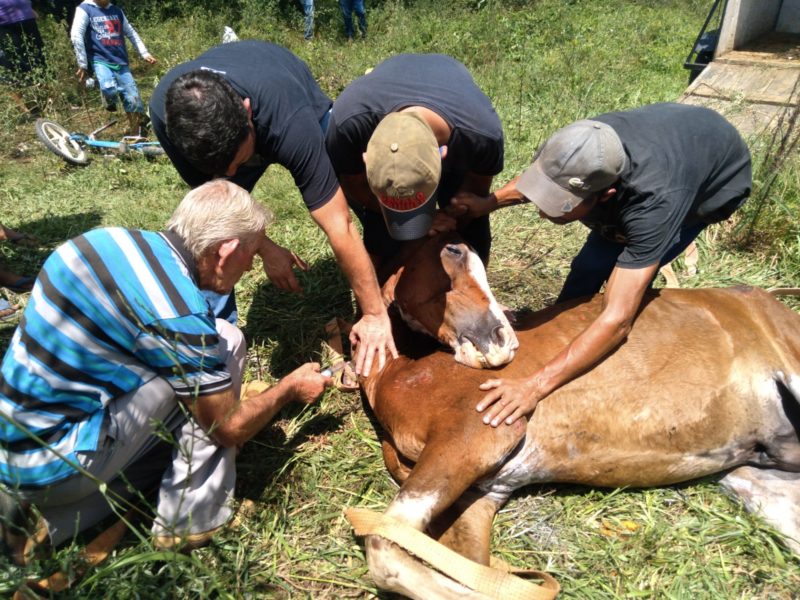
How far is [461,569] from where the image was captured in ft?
6.93

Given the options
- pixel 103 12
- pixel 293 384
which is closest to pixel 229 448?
pixel 293 384

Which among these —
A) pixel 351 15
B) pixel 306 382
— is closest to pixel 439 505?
pixel 306 382

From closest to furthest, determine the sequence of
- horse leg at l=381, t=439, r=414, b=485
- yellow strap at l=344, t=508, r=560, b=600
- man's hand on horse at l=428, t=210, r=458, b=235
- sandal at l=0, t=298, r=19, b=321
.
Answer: yellow strap at l=344, t=508, r=560, b=600
horse leg at l=381, t=439, r=414, b=485
man's hand on horse at l=428, t=210, r=458, b=235
sandal at l=0, t=298, r=19, b=321

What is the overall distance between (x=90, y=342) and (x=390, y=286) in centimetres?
158

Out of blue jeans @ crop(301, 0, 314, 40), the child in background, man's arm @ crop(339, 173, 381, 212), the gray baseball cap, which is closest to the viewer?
the gray baseball cap

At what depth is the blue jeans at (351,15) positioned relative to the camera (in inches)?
448

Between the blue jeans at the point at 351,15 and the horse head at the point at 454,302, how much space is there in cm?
968

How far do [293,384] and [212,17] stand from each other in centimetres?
1163

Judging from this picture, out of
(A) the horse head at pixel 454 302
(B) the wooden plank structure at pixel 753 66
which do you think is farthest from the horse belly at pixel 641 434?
(B) the wooden plank structure at pixel 753 66

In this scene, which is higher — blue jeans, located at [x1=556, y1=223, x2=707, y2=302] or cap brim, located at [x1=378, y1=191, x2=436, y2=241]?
cap brim, located at [x1=378, y1=191, x2=436, y2=241]

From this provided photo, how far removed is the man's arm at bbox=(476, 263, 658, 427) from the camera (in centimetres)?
263

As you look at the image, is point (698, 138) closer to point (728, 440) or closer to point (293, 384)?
point (728, 440)

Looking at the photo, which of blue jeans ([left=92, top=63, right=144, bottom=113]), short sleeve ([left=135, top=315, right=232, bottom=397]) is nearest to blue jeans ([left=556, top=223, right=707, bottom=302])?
short sleeve ([left=135, top=315, right=232, bottom=397])

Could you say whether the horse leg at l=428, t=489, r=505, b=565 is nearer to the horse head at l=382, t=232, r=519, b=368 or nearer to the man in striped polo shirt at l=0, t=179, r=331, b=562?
the horse head at l=382, t=232, r=519, b=368
